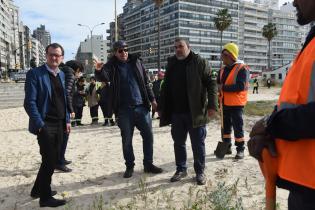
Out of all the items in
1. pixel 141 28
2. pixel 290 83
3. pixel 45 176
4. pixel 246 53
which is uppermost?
pixel 141 28

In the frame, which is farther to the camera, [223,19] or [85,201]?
[223,19]

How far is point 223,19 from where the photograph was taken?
266ft

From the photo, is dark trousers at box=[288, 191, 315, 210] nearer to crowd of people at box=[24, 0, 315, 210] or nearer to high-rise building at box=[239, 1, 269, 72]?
crowd of people at box=[24, 0, 315, 210]

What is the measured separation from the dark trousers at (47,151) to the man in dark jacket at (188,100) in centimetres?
172

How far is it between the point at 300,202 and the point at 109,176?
4.40 meters

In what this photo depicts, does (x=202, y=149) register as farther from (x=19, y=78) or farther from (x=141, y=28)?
(x=141, y=28)

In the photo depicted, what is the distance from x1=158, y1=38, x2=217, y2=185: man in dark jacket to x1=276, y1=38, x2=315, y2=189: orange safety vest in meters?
3.35

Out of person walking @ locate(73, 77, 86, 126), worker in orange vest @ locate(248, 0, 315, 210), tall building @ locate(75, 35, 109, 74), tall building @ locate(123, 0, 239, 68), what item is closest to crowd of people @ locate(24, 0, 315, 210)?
worker in orange vest @ locate(248, 0, 315, 210)

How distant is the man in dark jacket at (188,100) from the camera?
5164mm

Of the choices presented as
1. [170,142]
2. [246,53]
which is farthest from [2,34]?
[170,142]

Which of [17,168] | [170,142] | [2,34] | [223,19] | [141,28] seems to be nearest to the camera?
[17,168]

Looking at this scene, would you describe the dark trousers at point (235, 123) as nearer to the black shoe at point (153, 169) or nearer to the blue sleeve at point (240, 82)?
the blue sleeve at point (240, 82)

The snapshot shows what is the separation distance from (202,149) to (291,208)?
11.2ft

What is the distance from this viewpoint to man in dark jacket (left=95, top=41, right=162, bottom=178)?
222 inches
